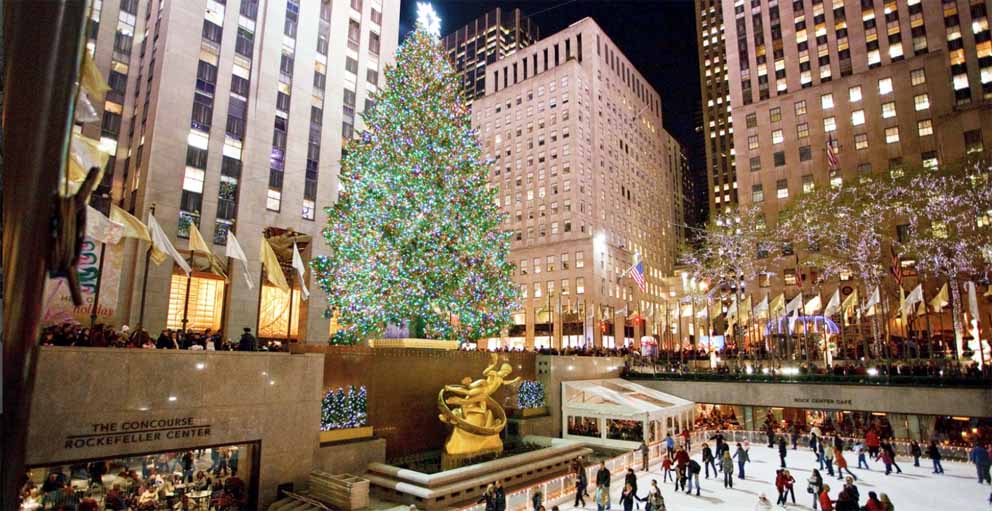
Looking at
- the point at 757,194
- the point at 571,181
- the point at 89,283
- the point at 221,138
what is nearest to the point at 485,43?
the point at 571,181

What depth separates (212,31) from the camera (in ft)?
112

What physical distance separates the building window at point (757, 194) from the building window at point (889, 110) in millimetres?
14053

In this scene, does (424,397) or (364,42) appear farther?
(364,42)

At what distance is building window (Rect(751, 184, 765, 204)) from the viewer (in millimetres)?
65188

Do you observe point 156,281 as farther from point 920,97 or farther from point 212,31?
point 920,97

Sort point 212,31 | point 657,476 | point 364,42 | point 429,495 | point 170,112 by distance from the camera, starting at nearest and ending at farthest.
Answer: point 429,495
point 657,476
point 170,112
point 212,31
point 364,42

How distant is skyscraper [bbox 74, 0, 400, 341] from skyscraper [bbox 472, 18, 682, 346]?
120ft

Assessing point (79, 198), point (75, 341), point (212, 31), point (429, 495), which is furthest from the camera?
point (212, 31)

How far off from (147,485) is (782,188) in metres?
67.1

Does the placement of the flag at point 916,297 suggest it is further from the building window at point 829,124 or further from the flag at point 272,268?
the building window at point 829,124

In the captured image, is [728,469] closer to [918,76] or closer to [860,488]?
[860,488]

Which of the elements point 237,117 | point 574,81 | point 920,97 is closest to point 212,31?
point 237,117

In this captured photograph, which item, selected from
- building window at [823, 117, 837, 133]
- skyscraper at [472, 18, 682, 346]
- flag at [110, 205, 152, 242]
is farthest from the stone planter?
building window at [823, 117, 837, 133]

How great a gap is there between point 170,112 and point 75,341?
2180 centimetres
